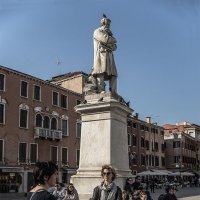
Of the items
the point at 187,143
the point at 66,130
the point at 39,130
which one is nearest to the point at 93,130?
the point at 39,130

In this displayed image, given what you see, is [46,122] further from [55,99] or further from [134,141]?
[134,141]

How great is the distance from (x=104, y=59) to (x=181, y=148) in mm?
72481

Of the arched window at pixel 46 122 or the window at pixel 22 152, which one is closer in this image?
the window at pixel 22 152

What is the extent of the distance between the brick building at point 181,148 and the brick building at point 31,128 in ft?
119

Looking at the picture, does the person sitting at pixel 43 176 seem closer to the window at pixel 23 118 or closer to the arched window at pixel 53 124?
the window at pixel 23 118

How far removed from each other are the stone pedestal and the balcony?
32171 mm

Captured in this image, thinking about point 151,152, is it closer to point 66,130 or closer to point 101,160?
point 66,130

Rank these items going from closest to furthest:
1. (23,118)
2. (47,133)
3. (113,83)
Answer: (113,83), (23,118), (47,133)

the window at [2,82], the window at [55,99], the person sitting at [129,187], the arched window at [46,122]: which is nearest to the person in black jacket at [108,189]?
the person sitting at [129,187]

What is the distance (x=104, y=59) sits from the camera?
1238 cm

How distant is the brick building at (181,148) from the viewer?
82125mm

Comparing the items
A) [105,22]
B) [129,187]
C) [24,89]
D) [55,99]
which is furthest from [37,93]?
[129,187]

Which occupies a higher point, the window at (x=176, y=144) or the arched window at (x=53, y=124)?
the arched window at (x=53, y=124)

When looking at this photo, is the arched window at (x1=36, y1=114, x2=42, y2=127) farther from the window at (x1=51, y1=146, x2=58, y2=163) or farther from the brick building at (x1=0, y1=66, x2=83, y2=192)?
the window at (x1=51, y1=146, x2=58, y2=163)
